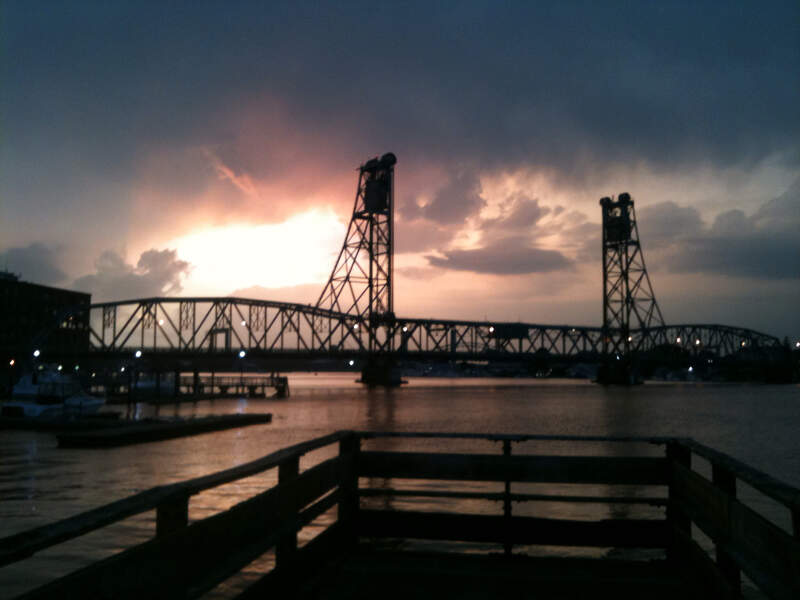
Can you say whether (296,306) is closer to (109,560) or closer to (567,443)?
(567,443)

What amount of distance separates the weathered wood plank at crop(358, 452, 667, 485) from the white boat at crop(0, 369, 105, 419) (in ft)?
134

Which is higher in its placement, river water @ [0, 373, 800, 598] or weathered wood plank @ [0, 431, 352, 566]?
weathered wood plank @ [0, 431, 352, 566]

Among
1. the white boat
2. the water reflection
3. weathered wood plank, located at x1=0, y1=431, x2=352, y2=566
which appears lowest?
the water reflection

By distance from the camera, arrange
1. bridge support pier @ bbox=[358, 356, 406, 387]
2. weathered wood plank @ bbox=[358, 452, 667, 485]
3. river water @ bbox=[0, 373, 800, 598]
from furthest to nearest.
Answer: bridge support pier @ bbox=[358, 356, 406, 387] < river water @ bbox=[0, 373, 800, 598] < weathered wood plank @ bbox=[358, 452, 667, 485]

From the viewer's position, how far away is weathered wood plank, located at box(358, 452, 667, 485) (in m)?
8.18

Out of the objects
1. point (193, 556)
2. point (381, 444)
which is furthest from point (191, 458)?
point (193, 556)

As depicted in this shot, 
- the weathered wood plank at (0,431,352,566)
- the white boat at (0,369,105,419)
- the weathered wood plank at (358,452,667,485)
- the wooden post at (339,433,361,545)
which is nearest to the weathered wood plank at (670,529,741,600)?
the weathered wood plank at (358,452,667,485)

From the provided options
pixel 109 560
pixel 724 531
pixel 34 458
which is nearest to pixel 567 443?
pixel 34 458

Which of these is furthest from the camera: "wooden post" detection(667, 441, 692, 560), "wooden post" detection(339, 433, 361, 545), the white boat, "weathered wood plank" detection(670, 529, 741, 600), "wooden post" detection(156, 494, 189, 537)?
the white boat

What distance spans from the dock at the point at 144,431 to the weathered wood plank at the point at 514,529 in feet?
83.1

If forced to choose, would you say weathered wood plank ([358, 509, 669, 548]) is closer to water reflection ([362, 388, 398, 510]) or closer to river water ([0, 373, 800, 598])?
water reflection ([362, 388, 398, 510])

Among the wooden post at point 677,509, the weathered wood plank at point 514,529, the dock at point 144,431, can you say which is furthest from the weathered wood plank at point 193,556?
the dock at point 144,431

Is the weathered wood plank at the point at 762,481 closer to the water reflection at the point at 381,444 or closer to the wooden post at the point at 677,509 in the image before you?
the wooden post at the point at 677,509

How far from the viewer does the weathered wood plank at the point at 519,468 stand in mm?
8180
